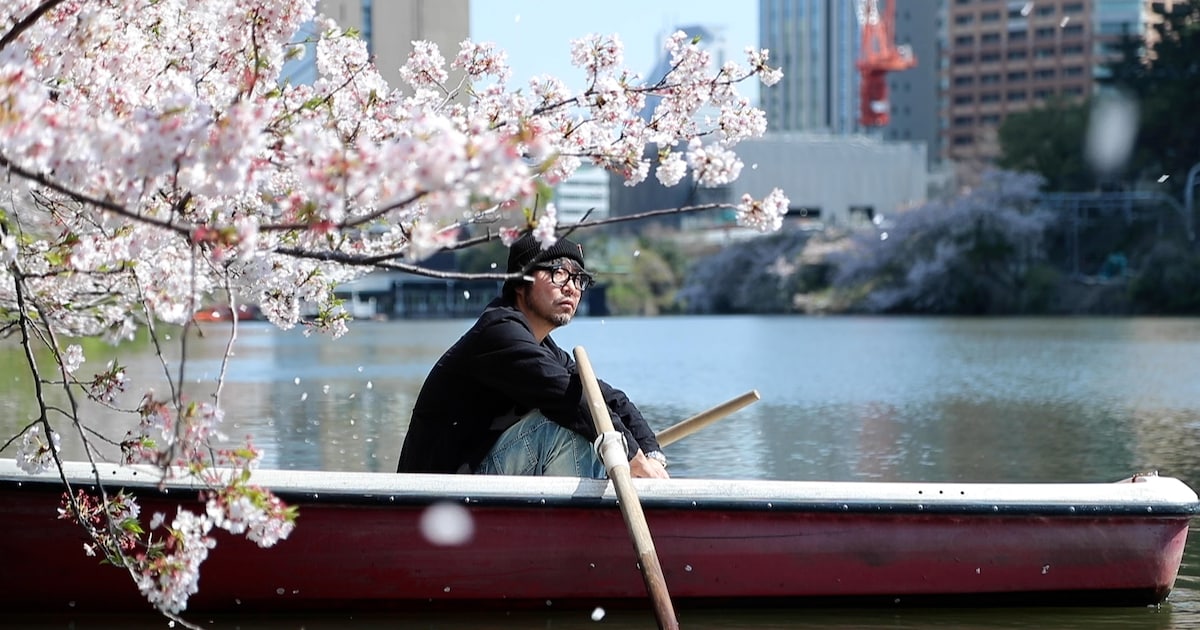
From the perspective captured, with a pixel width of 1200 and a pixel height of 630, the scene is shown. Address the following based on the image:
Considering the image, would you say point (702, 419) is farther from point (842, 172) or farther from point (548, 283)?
point (842, 172)

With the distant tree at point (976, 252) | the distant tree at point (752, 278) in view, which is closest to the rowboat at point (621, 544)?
the distant tree at point (976, 252)

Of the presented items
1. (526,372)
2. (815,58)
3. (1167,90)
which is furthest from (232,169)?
(815,58)

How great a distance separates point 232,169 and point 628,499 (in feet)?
8.30

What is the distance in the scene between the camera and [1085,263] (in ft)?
220

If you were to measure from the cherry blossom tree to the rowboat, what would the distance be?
1.57ft

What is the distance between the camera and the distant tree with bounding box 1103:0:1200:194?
5956 cm

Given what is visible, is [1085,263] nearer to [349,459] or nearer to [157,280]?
[349,459]

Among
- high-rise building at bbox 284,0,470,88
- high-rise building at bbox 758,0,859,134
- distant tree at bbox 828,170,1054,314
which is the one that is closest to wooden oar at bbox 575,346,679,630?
distant tree at bbox 828,170,1054,314

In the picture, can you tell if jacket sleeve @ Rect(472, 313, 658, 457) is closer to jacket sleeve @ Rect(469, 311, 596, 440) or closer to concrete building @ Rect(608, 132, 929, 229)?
jacket sleeve @ Rect(469, 311, 596, 440)

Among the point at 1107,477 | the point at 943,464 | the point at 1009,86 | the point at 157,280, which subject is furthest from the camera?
the point at 1009,86

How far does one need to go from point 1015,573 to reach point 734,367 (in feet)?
77.9

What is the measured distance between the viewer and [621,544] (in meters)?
6.33

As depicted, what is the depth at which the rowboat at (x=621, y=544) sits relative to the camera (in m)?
6.14

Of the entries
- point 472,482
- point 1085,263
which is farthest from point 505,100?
point 1085,263
